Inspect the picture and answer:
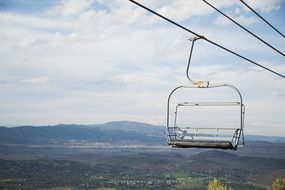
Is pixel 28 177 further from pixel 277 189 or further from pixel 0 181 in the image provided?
pixel 277 189

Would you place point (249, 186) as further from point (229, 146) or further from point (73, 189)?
point (229, 146)

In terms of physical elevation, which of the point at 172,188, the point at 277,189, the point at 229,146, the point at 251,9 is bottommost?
the point at 172,188

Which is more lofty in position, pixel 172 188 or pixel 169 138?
pixel 169 138

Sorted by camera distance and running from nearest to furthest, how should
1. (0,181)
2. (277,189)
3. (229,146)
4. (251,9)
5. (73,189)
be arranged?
(251,9), (229,146), (277,189), (73,189), (0,181)

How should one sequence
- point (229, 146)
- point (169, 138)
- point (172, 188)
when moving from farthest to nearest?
point (172, 188) → point (169, 138) → point (229, 146)

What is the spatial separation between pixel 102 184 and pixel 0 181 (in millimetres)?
45452

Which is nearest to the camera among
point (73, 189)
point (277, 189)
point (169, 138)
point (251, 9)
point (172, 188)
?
point (251, 9)

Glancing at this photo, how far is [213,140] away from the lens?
39.5 ft

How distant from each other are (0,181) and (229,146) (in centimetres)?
18001

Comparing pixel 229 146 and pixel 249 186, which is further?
pixel 249 186

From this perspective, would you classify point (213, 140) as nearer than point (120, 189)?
Yes

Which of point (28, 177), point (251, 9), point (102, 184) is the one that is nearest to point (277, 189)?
point (251, 9)

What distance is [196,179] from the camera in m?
198

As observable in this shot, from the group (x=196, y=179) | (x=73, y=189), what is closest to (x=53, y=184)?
(x=73, y=189)
